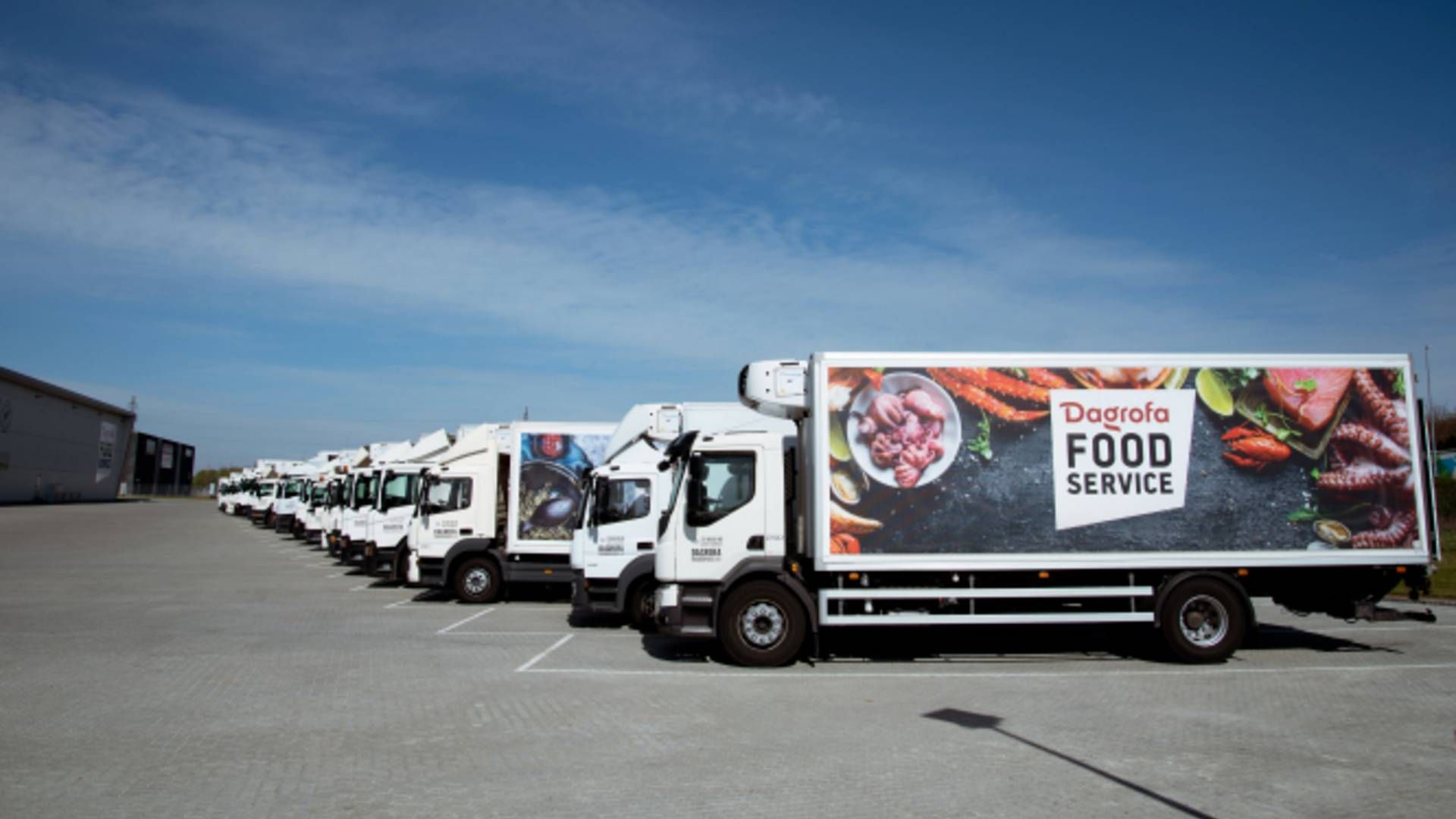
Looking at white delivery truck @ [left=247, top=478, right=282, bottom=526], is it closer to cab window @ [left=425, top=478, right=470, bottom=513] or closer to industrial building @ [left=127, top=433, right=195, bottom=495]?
cab window @ [left=425, top=478, right=470, bottom=513]

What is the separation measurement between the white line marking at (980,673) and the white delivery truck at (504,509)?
611 cm

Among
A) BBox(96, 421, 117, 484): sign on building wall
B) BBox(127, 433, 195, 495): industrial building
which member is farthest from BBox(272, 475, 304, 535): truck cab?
BBox(127, 433, 195, 495): industrial building

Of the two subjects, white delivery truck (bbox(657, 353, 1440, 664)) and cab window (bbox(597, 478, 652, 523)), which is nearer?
white delivery truck (bbox(657, 353, 1440, 664))

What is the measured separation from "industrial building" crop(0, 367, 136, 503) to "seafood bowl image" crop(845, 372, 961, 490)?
72.3 m

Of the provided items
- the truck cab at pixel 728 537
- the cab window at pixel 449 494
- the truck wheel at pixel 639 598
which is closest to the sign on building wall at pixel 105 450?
Result: the cab window at pixel 449 494

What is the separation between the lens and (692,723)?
7.77 meters

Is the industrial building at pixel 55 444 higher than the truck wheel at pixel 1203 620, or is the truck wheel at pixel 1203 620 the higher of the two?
the industrial building at pixel 55 444

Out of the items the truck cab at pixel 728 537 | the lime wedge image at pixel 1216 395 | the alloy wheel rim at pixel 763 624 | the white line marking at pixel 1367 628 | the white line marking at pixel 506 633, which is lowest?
the white line marking at pixel 506 633

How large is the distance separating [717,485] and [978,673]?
3484mm

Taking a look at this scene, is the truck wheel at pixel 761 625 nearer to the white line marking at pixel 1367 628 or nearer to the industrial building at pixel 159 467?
the white line marking at pixel 1367 628

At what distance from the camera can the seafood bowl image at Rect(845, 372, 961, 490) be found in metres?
10.3

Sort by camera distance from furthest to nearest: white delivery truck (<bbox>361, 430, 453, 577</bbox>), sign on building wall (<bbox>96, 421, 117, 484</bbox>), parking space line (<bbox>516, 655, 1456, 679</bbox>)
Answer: sign on building wall (<bbox>96, 421, 117, 484</bbox>) < white delivery truck (<bbox>361, 430, 453, 577</bbox>) < parking space line (<bbox>516, 655, 1456, 679</bbox>)

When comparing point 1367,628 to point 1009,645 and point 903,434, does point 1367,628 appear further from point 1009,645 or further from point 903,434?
point 903,434

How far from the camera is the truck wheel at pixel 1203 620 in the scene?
1034 cm
